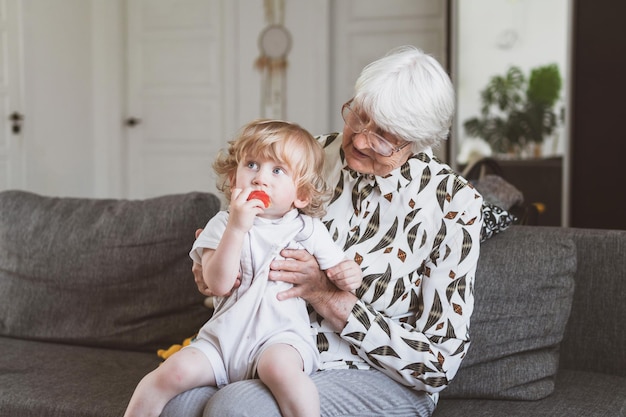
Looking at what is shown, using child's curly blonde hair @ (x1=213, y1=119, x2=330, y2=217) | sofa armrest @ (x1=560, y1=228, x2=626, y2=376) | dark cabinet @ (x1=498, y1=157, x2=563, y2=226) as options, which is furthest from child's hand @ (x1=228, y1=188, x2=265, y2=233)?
dark cabinet @ (x1=498, y1=157, x2=563, y2=226)

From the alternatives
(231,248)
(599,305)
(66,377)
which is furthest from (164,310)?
(599,305)

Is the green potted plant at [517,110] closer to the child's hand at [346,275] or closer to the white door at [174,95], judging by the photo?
the white door at [174,95]

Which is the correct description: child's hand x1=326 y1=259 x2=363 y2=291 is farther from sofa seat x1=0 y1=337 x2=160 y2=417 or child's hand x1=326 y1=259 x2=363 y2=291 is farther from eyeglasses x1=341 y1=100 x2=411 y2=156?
sofa seat x1=0 y1=337 x2=160 y2=417

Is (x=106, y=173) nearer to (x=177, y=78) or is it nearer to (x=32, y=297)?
(x=177, y=78)

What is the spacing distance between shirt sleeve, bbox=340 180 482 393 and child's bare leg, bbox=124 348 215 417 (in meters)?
0.31

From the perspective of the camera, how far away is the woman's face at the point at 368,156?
1.68m

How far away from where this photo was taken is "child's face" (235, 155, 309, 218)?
61.0 inches

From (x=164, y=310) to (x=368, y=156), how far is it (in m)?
0.88

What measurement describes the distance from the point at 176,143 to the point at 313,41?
3.90 ft

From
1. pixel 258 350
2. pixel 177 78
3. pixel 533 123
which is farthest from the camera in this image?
pixel 177 78

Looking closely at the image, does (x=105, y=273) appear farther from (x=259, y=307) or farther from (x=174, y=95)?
(x=174, y=95)

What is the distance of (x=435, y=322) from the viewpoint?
168 cm

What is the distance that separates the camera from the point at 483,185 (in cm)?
234

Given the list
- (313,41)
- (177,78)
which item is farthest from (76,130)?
(313,41)
